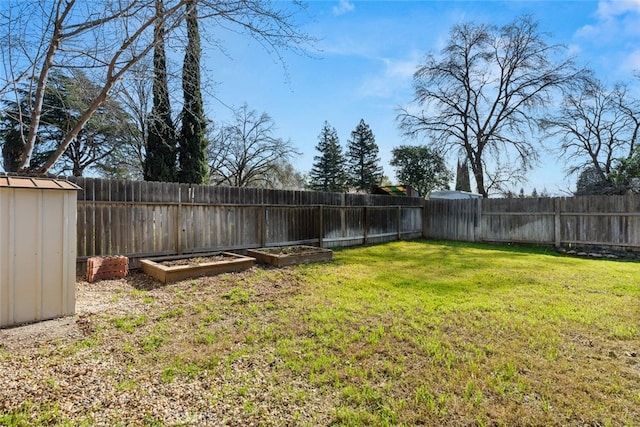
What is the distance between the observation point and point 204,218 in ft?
21.4

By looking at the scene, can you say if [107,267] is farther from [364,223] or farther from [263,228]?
[364,223]

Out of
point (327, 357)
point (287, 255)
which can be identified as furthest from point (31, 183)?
point (287, 255)

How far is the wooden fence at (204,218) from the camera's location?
524cm

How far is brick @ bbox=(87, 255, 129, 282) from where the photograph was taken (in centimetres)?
476

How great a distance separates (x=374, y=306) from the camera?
12.8 ft

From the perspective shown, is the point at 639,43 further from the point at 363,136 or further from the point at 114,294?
the point at 363,136

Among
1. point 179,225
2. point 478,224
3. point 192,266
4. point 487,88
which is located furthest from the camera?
point 487,88

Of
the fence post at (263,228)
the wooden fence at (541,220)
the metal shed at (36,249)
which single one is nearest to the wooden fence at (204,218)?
the fence post at (263,228)

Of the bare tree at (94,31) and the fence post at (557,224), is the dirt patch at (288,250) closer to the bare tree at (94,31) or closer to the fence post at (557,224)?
the bare tree at (94,31)

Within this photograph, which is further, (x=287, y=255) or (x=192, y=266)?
(x=287, y=255)

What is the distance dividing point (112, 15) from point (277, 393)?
17.6ft

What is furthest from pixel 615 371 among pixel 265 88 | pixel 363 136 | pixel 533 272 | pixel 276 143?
pixel 363 136

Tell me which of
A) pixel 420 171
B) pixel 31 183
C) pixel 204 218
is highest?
pixel 420 171

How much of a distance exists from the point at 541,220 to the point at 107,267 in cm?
1171
